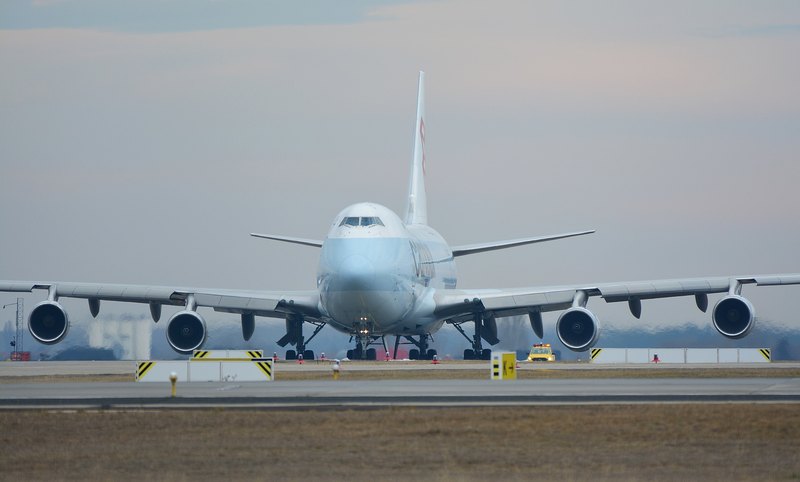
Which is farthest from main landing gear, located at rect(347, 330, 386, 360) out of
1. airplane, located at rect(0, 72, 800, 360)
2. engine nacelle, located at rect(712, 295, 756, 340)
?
engine nacelle, located at rect(712, 295, 756, 340)

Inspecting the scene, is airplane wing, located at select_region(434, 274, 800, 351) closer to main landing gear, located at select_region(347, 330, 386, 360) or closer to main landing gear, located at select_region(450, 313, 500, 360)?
main landing gear, located at select_region(450, 313, 500, 360)

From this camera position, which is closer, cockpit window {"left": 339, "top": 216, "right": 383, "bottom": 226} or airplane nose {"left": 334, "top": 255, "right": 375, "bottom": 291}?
airplane nose {"left": 334, "top": 255, "right": 375, "bottom": 291}

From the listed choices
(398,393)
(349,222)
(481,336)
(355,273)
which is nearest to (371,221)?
(349,222)

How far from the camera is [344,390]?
3244cm

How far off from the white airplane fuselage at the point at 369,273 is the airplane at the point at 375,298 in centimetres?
4

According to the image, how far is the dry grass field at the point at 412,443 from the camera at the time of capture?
18.9 m

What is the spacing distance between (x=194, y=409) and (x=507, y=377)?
14225 millimetres

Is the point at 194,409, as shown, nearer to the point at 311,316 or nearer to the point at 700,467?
the point at 700,467

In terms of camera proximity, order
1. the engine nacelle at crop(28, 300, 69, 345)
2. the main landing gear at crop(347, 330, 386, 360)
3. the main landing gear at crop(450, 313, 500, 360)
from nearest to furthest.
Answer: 1. the engine nacelle at crop(28, 300, 69, 345)
2. the main landing gear at crop(347, 330, 386, 360)
3. the main landing gear at crop(450, 313, 500, 360)

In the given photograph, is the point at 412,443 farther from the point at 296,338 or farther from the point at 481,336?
the point at 481,336

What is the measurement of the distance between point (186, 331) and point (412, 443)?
113 feet

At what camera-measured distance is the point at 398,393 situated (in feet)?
102

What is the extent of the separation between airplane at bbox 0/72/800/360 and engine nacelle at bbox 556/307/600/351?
0.12 ft

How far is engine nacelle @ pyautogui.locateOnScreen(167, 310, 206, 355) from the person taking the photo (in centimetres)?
5478
